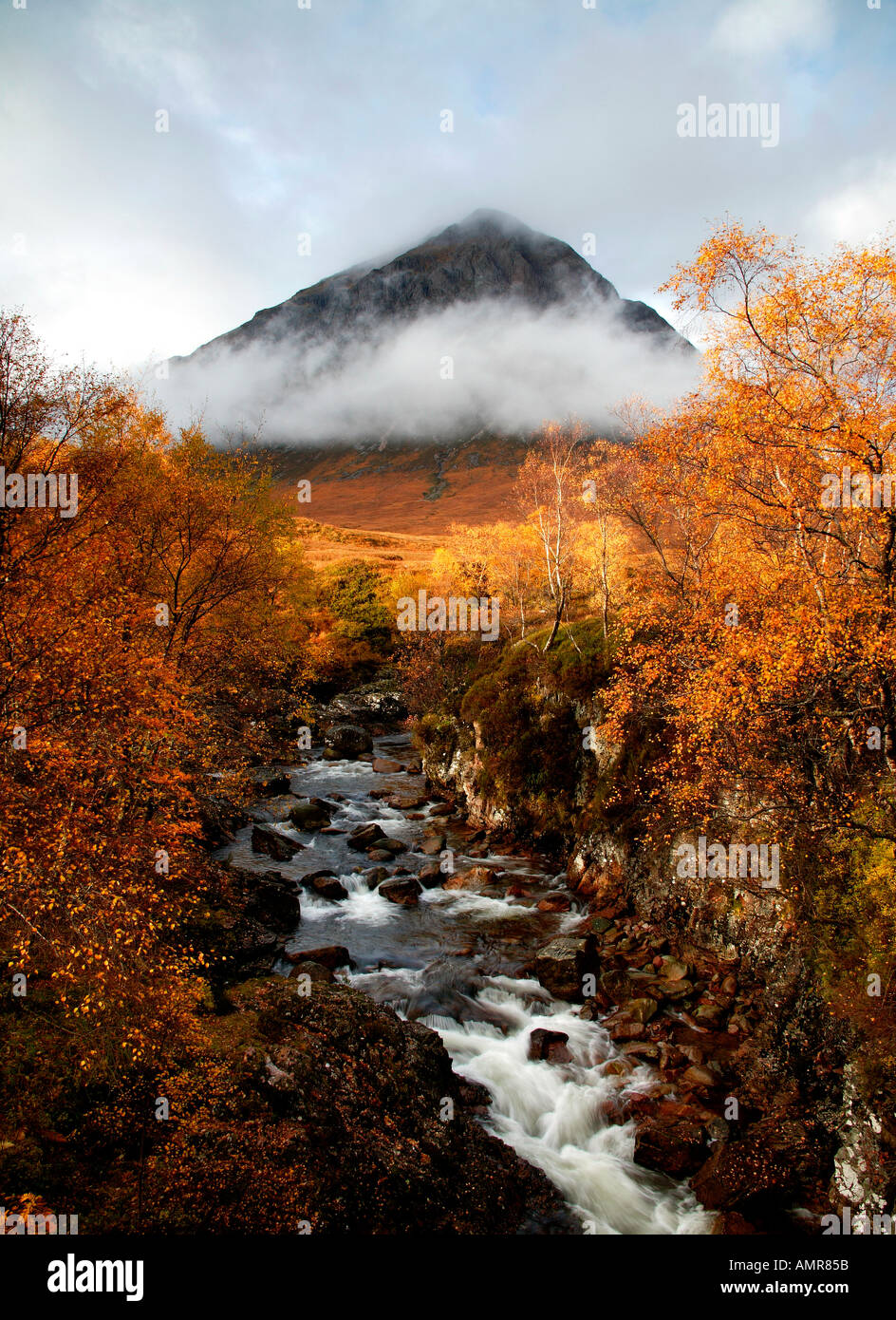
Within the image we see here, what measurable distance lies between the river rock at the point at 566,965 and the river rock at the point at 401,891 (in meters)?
6.72

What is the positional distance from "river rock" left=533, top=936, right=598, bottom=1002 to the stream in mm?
423

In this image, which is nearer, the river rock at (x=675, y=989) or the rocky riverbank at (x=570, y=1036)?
the rocky riverbank at (x=570, y=1036)

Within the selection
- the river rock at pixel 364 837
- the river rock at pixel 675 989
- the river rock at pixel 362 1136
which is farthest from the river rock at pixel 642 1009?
the river rock at pixel 364 837

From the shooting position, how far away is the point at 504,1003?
62.6 feet

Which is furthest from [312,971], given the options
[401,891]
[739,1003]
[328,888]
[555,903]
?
[739,1003]

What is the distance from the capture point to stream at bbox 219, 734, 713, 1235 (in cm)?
1312

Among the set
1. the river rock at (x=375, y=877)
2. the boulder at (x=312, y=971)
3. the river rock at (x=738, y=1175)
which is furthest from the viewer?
the river rock at (x=375, y=877)

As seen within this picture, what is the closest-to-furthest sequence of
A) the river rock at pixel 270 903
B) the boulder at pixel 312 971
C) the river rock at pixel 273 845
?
the boulder at pixel 312 971 < the river rock at pixel 270 903 < the river rock at pixel 273 845

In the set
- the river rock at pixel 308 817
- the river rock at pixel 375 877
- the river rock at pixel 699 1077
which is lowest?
the river rock at pixel 699 1077

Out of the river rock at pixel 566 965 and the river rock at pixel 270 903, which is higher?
the river rock at pixel 270 903

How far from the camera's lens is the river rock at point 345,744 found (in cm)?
4831

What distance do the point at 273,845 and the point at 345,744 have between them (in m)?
19.8

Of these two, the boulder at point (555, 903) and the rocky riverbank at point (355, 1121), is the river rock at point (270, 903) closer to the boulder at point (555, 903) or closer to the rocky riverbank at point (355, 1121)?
the rocky riverbank at point (355, 1121)

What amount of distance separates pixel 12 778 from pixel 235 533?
14401 mm
